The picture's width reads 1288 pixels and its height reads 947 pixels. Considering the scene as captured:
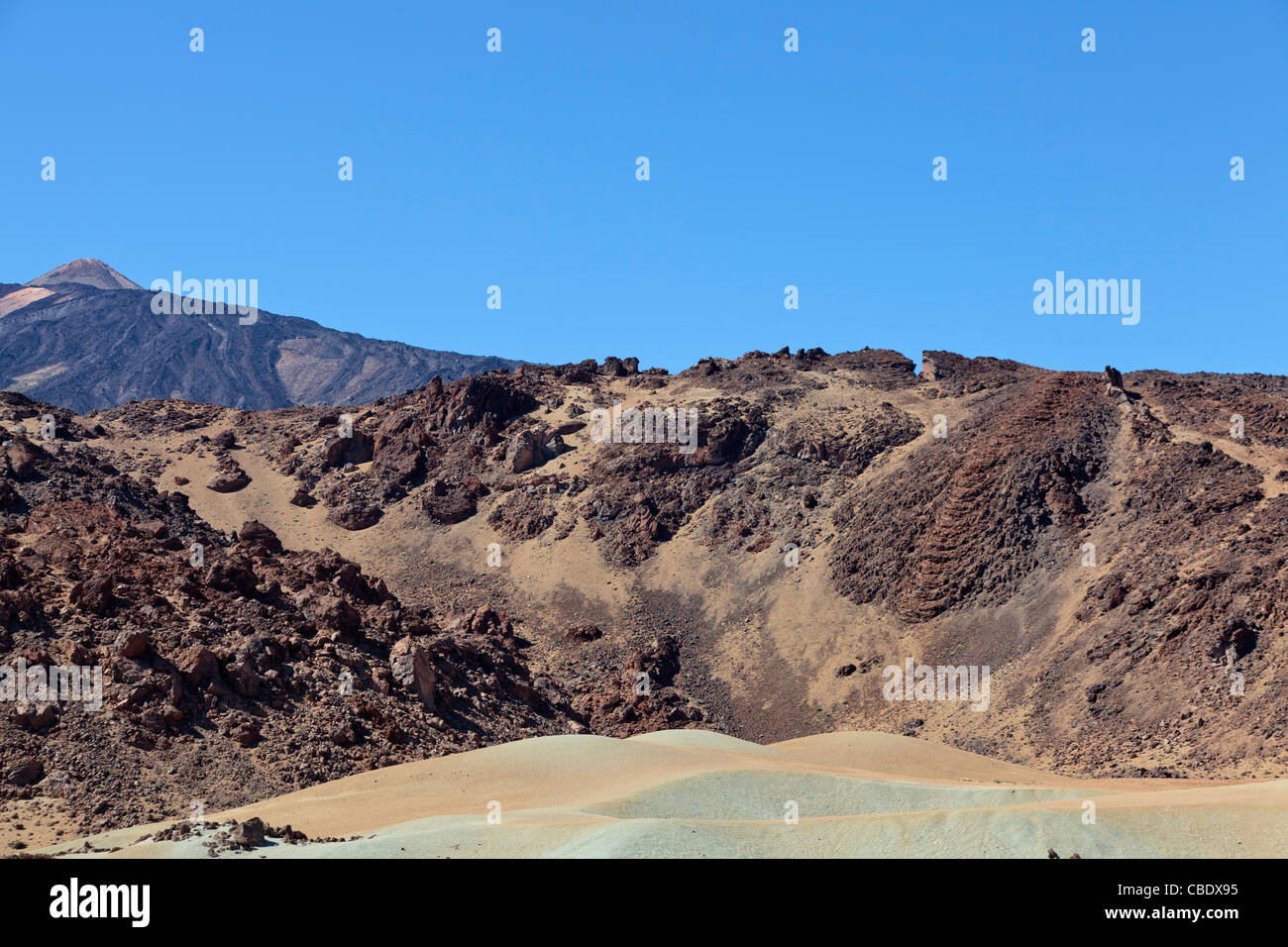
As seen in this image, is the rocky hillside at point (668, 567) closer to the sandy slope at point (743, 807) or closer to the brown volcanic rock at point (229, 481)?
the brown volcanic rock at point (229, 481)

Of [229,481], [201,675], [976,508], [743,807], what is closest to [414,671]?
[201,675]

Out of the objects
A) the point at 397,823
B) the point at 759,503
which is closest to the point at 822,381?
the point at 759,503

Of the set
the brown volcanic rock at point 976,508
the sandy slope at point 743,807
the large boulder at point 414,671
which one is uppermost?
the brown volcanic rock at point 976,508

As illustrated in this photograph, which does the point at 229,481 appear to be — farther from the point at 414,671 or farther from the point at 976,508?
the point at 976,508

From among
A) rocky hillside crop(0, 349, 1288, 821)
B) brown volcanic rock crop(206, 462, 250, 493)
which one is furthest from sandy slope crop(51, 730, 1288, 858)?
brown volcanic rock crop(206, 462, 250, 493)

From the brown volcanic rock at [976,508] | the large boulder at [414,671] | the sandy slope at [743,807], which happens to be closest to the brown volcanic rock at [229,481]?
the brown volcanic rock at [976,508]
